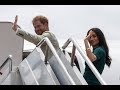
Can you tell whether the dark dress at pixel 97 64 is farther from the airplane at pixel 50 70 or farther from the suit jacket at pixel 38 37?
the suit jacket at pixel 38 37

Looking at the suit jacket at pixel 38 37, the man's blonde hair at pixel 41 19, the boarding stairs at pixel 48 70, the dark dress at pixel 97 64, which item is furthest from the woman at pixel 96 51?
the man's blonde hair at pixel 41 19

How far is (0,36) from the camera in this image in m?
13.7

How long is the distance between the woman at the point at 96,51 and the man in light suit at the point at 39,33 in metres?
0.55

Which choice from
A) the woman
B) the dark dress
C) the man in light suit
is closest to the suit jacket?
the man in light suit

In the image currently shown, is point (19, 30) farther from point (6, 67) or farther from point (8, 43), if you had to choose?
point (8, 43)

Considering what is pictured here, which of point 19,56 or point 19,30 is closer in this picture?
point 19,30

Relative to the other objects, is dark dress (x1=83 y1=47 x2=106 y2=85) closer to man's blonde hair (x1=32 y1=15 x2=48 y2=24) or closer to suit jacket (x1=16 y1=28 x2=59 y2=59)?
suit jacket (x1=16 y1=28 x2=59 y2=59)

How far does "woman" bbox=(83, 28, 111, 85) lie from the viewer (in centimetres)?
719

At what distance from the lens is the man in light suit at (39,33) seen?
740cm

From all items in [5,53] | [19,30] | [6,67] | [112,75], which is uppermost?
[19,30]

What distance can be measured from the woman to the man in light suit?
55 cm

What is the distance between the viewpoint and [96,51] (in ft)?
23.7
